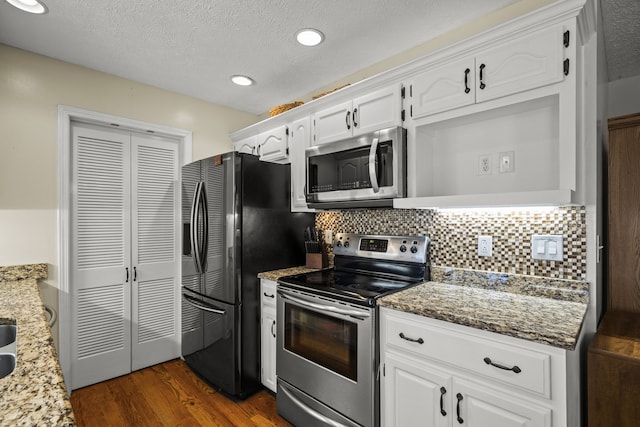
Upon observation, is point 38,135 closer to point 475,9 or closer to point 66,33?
point 66,33

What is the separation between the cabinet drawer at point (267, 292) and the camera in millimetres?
2361

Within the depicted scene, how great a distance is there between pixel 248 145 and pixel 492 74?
7.28ft

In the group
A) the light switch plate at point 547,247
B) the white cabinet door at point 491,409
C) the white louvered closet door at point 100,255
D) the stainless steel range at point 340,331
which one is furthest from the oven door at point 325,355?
the white louvered closet door at point 100,255

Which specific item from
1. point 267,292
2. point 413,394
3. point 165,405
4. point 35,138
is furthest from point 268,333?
point 35,138

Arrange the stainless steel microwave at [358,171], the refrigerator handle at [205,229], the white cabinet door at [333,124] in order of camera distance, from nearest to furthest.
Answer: the stainless steel microwave at [358,171] < the white cabinet door at [333,124] < the refrigerator handle at [205,229]

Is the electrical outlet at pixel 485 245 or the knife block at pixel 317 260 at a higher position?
the electrical outlet at pixel 485 245

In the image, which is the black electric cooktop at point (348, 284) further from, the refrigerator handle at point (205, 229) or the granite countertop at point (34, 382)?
the granite countertop at point (34, 382)

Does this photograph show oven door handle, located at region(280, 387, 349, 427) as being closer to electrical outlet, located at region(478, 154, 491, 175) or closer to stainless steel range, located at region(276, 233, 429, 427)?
stainless steel range, located at region(276, 233, 429, 427)

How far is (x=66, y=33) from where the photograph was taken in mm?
2096

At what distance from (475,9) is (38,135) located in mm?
2997

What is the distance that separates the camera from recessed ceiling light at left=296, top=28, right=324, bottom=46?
2062mm

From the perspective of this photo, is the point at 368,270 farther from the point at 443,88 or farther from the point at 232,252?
the point at 443,88

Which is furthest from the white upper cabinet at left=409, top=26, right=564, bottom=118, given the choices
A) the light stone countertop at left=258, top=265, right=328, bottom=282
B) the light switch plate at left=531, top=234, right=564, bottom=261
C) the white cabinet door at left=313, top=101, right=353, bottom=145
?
the light stone countertop at left=258, top=265, right=328, bottom=282

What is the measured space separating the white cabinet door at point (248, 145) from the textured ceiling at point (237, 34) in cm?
57
